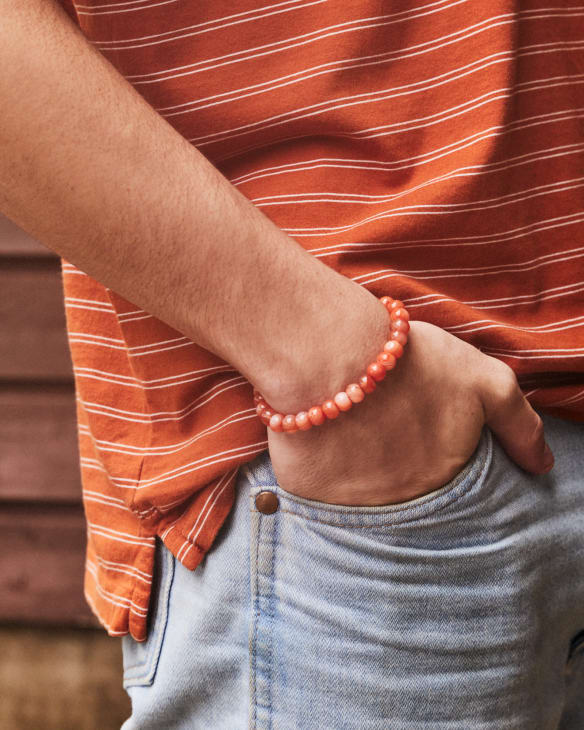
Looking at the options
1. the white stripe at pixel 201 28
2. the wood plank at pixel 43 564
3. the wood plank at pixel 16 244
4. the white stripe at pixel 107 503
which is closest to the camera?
the white stripe at pixel 201 28

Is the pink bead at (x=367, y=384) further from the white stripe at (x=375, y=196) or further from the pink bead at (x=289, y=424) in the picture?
the white stripe at (x=375, y=196)

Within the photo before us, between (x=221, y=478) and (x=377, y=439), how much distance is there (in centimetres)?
16

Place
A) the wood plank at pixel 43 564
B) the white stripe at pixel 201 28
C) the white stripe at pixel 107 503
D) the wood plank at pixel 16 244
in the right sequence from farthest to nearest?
the wood plank at pixel 43 564
the wood plank at pixel 16 244
the white stripe at pixel 107 503
the white stripe at pixel 201 28

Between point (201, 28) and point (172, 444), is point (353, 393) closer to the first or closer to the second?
point (172, 444)

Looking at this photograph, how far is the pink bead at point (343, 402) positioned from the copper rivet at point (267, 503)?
12 cm

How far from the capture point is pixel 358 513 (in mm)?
568

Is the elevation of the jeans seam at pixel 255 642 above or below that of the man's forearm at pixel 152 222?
below

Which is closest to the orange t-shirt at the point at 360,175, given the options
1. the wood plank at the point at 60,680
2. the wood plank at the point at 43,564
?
the wood plank at the point at 43,564

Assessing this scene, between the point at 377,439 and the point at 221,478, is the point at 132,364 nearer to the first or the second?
the point at 221,478

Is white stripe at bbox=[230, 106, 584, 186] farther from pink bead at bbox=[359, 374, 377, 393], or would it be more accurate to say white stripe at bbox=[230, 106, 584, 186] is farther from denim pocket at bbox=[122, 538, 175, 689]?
denim pocket at bbox=[122, 538, 175, 689]

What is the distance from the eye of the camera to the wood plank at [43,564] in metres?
1.48

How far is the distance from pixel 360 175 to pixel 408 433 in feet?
0.83

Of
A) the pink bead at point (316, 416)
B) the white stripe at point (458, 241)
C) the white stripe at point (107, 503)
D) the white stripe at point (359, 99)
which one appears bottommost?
the white stripe at point (107, 503)

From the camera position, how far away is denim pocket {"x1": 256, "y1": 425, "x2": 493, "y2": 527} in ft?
1.86
